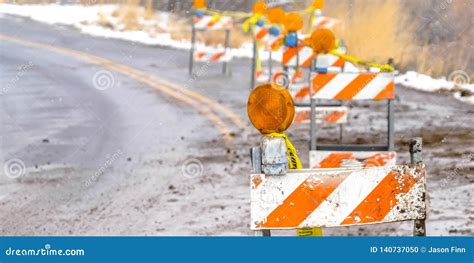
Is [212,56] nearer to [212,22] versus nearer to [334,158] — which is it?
[212,22]

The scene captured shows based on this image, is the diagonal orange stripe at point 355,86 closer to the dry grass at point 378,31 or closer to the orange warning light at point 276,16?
the orange warning light at point 276,16

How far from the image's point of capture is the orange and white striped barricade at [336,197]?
5.77 meters

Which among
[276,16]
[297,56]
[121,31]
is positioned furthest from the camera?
[121,31]

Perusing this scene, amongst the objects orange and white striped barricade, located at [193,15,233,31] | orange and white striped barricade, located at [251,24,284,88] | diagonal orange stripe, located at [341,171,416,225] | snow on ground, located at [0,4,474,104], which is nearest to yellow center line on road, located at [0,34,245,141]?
orange and white striped barricade, located at [251,24,284,88]

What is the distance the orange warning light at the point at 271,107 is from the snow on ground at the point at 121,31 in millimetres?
13248

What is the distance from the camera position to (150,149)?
1452cm

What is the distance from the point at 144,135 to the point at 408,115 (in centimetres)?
386

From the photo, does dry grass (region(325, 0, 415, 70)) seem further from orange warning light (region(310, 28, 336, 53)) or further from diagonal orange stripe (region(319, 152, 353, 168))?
orange warning light (region(310, 28, 336, 53))

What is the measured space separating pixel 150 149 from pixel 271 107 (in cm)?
913

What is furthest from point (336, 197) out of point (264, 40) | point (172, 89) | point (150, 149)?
point (172, 89)

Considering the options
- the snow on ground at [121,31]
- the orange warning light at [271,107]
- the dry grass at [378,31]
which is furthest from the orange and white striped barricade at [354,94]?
the dry grass at [378,31]

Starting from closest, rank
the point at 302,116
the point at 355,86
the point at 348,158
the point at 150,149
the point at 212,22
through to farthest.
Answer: the point at 355,86
the point at 348,158
the point at 302,116
the point at 150,149
the point at 212,22

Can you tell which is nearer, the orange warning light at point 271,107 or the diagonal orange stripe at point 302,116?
the orange warning light at point 271,107

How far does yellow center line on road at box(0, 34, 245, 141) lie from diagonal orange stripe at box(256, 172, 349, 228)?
9.39m
